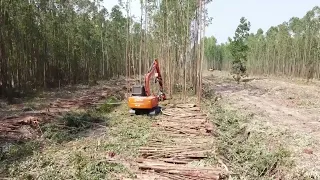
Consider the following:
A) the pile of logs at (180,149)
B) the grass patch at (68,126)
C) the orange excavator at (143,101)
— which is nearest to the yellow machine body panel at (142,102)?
the orange excavator at (143,101)

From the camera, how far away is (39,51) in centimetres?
1956

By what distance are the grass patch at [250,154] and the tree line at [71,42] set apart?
505cm

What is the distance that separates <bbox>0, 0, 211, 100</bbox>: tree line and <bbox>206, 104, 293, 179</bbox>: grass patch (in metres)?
5.05

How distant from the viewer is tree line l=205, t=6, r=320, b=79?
35.1 m

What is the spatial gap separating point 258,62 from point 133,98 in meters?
46.7

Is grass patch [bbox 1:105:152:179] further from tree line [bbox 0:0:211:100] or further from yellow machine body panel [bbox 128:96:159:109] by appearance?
tree line [bbox 0:0:211:100]

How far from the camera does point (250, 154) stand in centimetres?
630

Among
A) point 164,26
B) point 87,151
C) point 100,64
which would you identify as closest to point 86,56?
point 100,64

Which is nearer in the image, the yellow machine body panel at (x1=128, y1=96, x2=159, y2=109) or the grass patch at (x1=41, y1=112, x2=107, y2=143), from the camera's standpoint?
the grass patch at (x1=41, y1=112, x2=107, y2=143)

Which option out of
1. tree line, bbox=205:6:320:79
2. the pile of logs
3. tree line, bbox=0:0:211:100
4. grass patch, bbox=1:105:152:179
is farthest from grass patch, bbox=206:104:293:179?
tree line, bbox=205:6:320:79

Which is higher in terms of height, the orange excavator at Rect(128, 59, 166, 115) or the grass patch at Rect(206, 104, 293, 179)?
the orange excavator at Rect(128, 59, 166, 115)

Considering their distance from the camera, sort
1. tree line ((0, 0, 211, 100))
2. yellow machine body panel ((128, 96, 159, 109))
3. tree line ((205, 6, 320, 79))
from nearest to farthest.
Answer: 1. yellow machine body panel ((128, 96, 159, 109))
2. tree line ((0, 0, 211, 100))
3. tree line ((205, 6, 320, 79))

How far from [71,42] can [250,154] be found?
20485mm

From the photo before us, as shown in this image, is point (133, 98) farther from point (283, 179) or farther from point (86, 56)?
point (86, 56)
